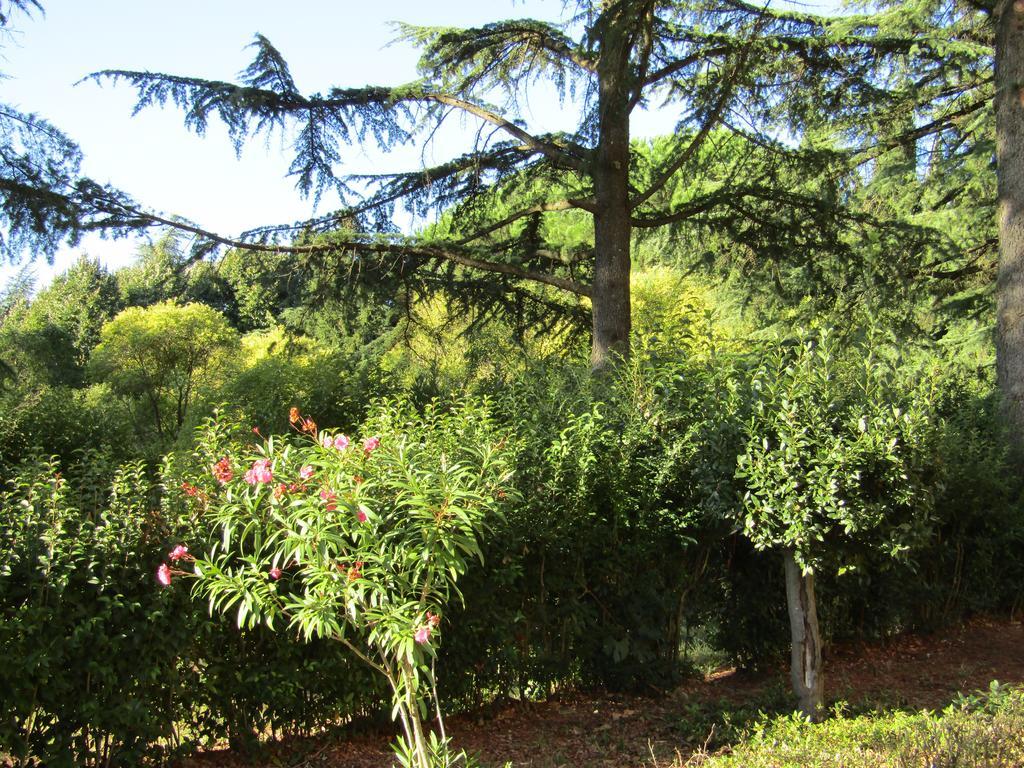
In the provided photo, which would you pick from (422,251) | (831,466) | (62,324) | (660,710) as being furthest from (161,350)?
(831,466)

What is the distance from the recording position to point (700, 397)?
18.5ft

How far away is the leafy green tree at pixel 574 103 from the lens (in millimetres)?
8914

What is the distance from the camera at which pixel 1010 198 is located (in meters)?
9.52

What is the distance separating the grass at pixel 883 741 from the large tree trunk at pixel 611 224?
4832mm

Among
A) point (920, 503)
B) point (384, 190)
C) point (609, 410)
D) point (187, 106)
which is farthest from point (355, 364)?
point (920, 503)

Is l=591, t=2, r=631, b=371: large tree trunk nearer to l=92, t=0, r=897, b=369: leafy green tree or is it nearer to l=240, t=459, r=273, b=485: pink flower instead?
l=92, t=0, r=897, b=369: leafy green tree

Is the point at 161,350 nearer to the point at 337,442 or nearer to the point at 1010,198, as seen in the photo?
the point at 1010,198

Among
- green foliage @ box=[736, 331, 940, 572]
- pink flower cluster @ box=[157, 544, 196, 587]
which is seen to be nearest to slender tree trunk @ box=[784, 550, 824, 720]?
green foliage @ box=[736, 331, 940, 572]

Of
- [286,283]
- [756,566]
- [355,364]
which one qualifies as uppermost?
[286,283]

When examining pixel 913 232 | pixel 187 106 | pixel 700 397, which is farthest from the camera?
pixel 913 232

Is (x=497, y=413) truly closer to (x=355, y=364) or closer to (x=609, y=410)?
(x=609, y=410)

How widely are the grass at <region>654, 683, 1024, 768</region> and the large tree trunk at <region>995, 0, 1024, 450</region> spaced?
5166 millimetres

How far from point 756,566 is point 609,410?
169 cm

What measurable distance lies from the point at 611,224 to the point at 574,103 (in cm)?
169
